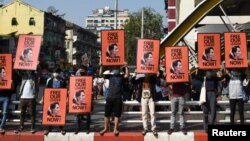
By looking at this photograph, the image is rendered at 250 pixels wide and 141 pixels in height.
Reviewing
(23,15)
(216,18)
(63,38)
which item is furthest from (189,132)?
(63,38)

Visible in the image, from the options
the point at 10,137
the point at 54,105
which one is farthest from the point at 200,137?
the point at 10,137

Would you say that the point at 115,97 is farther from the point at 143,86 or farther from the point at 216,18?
the point at 216,18

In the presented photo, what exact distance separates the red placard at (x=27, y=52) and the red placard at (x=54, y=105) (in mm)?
744

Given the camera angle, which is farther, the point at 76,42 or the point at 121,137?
the point at 76,42

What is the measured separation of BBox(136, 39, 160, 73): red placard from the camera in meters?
11.3

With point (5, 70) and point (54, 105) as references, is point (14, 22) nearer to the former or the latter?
point (5, 70)

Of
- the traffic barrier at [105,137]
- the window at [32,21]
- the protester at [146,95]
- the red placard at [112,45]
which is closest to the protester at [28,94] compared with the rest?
the traffic barrier at [105,137]

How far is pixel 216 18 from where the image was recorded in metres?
38.1

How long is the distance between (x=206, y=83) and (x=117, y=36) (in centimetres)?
241

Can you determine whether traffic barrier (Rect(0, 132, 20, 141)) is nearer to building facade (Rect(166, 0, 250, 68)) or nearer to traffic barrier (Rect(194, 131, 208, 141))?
traffic barrier (Rect(194, 131, 208, 141))

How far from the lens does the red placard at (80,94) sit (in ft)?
37.7

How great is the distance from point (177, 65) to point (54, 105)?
3.12m

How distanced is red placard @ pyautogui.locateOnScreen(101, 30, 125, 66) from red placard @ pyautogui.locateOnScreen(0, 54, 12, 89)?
237 centimetres

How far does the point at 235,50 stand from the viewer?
1159cm
